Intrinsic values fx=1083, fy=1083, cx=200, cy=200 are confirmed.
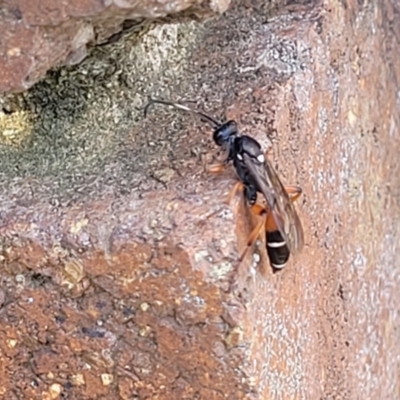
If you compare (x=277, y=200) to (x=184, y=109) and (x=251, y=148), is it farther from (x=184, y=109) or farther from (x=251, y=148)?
(x=184, y=109)

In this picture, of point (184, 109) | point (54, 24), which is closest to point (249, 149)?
point (184, 109)

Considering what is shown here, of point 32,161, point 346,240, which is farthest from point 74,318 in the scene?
point 346,240

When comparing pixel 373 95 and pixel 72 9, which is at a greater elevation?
pixel 72 9

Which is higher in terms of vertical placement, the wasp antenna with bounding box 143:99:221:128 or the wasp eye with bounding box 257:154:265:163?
the wasp antenna with bounding box 143:99:221:128

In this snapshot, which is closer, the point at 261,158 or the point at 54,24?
the point at 54,24

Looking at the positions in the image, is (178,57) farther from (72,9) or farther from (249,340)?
(249,340)

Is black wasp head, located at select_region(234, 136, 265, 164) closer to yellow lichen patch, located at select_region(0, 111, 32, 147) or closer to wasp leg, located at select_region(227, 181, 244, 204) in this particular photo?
wasp leg, located at select_region(227, 181, 244, 204)

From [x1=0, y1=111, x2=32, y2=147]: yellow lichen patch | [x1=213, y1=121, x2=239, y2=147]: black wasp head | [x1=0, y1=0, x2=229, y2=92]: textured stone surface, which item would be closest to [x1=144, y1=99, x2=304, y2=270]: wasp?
[x1=213, y1=121, x2=239, y2=147]: black wasp head
